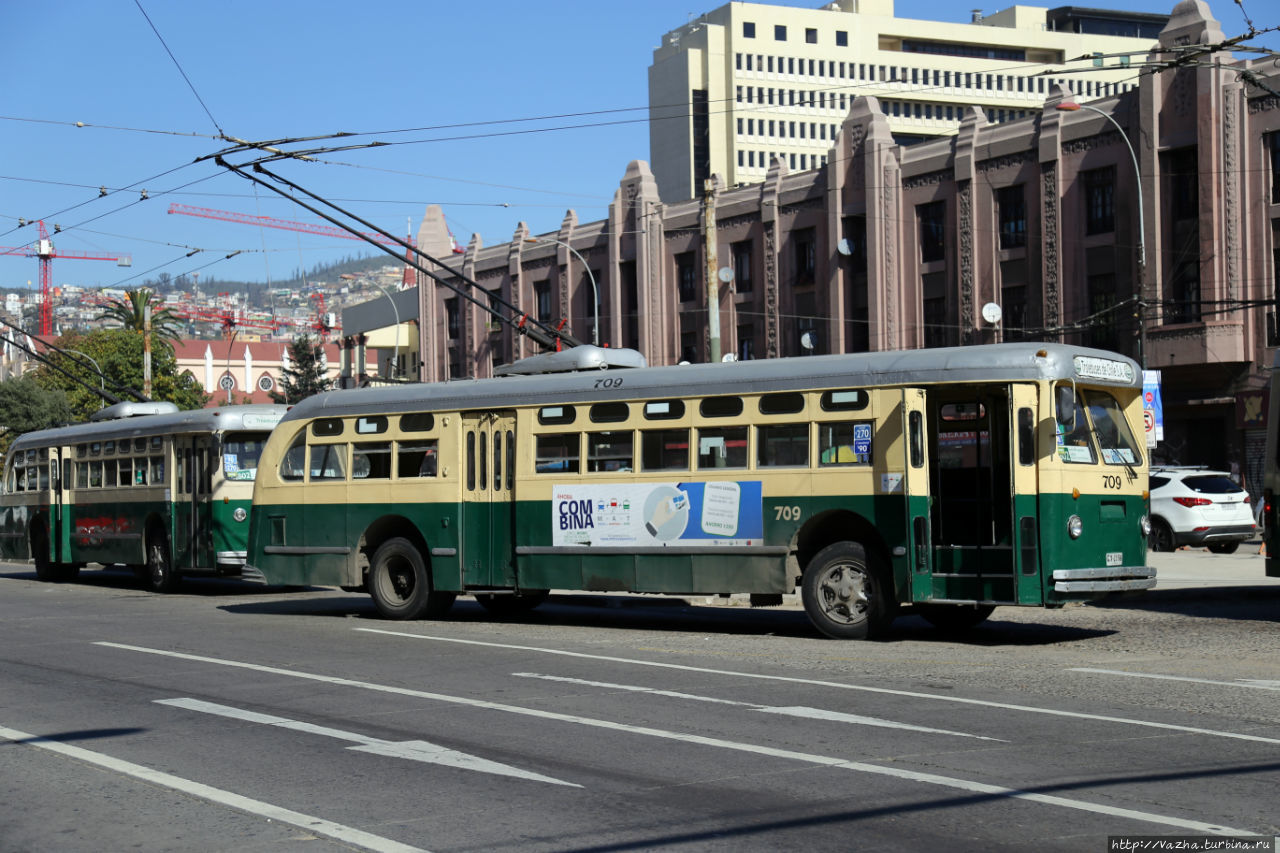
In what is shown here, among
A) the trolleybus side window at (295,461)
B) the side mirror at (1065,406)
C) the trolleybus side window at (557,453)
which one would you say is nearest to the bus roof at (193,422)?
the trolleybus side window at (295,461)

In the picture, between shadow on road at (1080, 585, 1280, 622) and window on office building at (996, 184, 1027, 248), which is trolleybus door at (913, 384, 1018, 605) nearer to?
shadow on road at (1080, 585, 1280, 622)

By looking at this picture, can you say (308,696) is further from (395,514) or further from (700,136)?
(700,136)

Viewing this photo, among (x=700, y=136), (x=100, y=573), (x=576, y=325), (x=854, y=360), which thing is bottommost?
(x=100, y=573)

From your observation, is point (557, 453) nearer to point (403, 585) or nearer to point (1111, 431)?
point (403, 585)

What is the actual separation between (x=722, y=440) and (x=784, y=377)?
1.00 meters

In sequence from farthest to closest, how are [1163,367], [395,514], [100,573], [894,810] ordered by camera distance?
[1163,367] < [100,573] < [395,514] < [894,810]

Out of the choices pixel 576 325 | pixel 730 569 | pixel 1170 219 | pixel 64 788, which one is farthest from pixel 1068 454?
pixel 576 325

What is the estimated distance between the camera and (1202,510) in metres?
28.4

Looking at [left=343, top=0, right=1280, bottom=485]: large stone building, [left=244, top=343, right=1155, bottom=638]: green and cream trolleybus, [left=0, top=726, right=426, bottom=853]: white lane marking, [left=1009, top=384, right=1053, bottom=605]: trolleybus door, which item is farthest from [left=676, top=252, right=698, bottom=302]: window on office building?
[left=0, top=726, right=426, bottom=853]: white lane marking

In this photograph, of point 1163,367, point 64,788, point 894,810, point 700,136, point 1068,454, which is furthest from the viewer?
point 700,136

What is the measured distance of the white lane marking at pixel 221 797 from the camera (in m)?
6.68

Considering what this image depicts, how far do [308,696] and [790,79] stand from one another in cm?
12432

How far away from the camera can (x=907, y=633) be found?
1594cm

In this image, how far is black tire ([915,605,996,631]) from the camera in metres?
15.8
